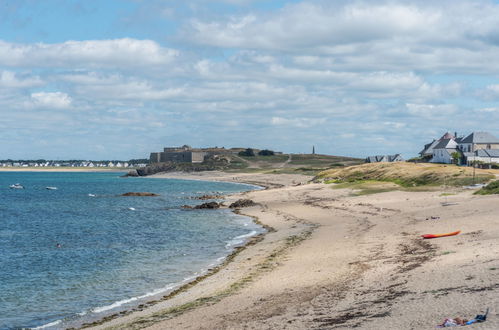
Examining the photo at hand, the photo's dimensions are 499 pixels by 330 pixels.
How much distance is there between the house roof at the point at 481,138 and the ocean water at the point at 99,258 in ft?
251

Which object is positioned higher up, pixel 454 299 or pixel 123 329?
pixel 454 299

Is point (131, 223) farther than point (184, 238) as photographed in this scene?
Yes

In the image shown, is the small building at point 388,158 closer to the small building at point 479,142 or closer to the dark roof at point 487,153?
the small building at point 479,142

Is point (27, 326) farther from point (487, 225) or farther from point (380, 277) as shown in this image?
point (487, 225)

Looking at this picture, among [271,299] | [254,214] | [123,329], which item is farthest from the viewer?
[254,214]

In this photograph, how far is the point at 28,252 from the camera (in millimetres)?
36844

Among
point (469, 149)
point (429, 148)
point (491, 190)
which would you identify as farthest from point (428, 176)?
point (429, 148)

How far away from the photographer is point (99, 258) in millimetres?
33625

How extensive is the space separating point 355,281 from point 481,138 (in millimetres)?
110618

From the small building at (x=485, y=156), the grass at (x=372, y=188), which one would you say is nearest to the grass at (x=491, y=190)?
the grass at (x=372, y=188)

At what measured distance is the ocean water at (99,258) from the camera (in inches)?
882

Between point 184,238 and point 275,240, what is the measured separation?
7.99 meters

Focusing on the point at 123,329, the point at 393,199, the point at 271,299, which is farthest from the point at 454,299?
the point at 393,199

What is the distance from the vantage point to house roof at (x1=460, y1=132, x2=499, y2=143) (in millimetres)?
119250
